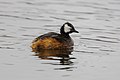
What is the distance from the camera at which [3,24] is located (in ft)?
69.9

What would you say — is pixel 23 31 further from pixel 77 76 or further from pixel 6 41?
pixel 77 76

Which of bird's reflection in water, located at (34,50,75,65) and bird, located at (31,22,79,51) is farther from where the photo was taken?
bird, located at (31,22,79,51)

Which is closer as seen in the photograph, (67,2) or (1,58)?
(1,58)

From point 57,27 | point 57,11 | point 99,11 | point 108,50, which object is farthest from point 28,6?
point 108,50

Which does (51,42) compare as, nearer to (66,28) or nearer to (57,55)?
(57,55)

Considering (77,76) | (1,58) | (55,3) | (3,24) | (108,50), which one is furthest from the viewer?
(55,3)

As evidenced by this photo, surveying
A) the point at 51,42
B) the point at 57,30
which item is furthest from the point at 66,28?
the point at 57,30

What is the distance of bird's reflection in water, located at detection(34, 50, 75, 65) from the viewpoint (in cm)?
1572

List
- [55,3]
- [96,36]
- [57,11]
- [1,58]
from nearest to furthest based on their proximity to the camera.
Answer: [1,58], [96,36], [57,11], [55,3]

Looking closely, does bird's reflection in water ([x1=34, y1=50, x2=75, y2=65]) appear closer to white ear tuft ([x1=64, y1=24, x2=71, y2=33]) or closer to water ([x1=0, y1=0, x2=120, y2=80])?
water ([x1=0, y1=0, x2=120, y2=80])

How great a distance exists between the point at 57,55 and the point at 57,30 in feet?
14.9

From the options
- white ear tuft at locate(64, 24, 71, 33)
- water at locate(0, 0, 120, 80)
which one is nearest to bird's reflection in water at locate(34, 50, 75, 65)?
water at locate(0, 0, 120, 80)

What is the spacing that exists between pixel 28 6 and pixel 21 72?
12574mm

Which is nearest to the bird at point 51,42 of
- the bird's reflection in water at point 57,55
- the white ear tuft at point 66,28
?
the bird's reflection in water at point 57,55
